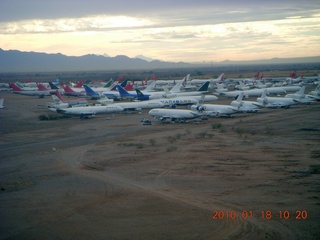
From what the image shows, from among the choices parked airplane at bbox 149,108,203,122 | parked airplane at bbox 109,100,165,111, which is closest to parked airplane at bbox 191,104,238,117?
parked airplane at bbox 149,108,203,122

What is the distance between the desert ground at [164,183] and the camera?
17750 millimetres

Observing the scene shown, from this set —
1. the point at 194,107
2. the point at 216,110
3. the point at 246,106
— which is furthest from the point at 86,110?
the point at 246,106

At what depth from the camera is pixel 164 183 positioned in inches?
995

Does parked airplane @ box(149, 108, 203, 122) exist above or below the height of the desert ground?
above

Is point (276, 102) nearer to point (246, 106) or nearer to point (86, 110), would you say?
point (246, 106)

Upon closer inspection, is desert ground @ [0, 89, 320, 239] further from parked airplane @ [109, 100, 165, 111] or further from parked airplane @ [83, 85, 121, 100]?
parked airplane @ [83, 85, 121, 100]

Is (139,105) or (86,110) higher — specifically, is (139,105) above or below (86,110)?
below

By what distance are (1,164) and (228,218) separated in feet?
71.2

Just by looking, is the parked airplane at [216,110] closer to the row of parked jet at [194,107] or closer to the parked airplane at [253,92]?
the row of parked jet at [194,107]

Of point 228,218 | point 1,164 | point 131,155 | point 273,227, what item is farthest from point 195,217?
point 1,164
